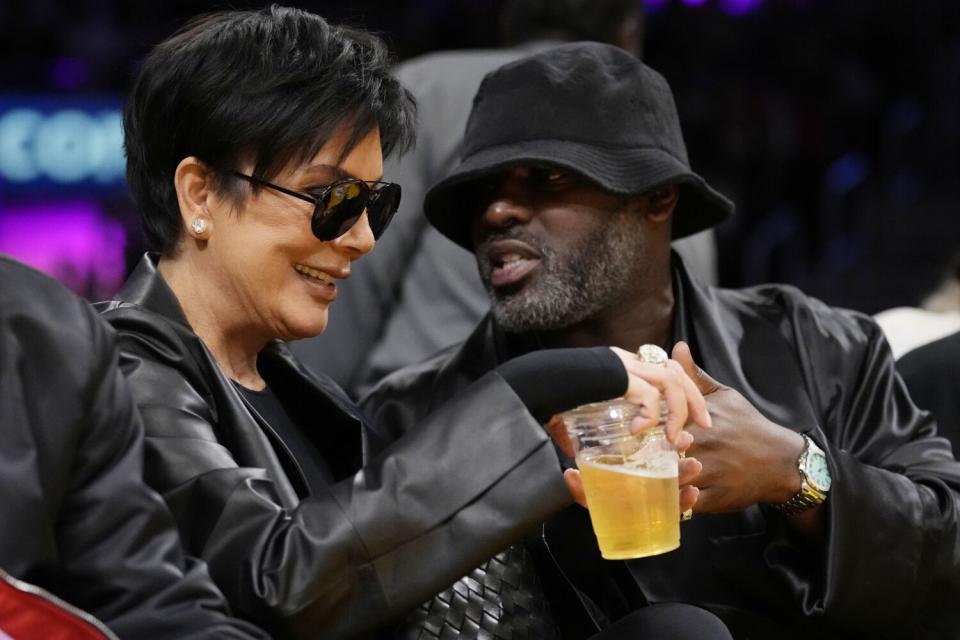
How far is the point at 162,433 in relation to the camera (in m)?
2.05

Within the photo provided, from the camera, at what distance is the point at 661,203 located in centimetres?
309

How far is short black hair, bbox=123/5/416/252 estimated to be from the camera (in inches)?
89.3

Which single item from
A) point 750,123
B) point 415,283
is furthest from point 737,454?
point 750,123

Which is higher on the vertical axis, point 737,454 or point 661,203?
point 661,203

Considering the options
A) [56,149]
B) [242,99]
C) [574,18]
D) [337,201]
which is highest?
[242,99]

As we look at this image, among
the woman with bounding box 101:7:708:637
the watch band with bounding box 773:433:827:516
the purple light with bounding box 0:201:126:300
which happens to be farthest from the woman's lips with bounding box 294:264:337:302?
the purple light with bounding box 0:201:126:300

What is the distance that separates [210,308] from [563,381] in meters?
0.67

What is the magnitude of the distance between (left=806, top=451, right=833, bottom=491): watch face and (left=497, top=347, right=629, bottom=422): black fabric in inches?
26.7

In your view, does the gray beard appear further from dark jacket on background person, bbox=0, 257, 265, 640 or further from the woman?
dark jacket on background person, bbox=0, 257, 265, 640

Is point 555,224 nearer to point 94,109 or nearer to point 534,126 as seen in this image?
point 534,126

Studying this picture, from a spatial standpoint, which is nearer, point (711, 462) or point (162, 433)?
point (162, 433)

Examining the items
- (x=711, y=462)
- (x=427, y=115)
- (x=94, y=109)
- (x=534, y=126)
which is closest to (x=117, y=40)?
(x=94, y=109)

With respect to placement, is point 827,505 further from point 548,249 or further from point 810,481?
point 548,249

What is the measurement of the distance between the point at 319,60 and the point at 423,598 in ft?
2.83
